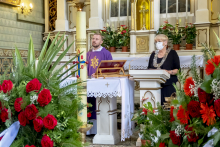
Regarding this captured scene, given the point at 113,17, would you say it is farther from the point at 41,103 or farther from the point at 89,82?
the point at 41,103

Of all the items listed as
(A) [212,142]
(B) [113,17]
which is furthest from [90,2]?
(A) [212,142]

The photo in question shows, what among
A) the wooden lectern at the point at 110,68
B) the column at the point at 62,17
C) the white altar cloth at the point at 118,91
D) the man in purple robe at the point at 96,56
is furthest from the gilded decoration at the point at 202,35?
the column at the point at 62,17

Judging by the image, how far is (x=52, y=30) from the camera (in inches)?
340

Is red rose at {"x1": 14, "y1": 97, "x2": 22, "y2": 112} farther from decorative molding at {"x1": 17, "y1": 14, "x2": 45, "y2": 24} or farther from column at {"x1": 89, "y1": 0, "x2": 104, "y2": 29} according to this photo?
decorative molding at {"x1": 17, "y1": 14, "x2": 45, "y2": 24}

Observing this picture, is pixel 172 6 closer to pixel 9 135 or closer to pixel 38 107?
pixel 38 107

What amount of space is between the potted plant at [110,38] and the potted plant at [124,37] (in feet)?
0.42

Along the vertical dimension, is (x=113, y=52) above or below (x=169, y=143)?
above

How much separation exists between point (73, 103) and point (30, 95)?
0.91ft

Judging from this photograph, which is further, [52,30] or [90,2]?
[52,30]

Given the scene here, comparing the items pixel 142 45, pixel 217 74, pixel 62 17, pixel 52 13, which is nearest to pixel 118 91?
pixel 217 74

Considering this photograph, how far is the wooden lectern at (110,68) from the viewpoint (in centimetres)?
435

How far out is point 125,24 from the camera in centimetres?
793

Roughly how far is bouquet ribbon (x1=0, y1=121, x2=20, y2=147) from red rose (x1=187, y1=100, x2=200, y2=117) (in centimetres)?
98

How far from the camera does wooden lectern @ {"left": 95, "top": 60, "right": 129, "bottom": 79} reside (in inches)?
171
